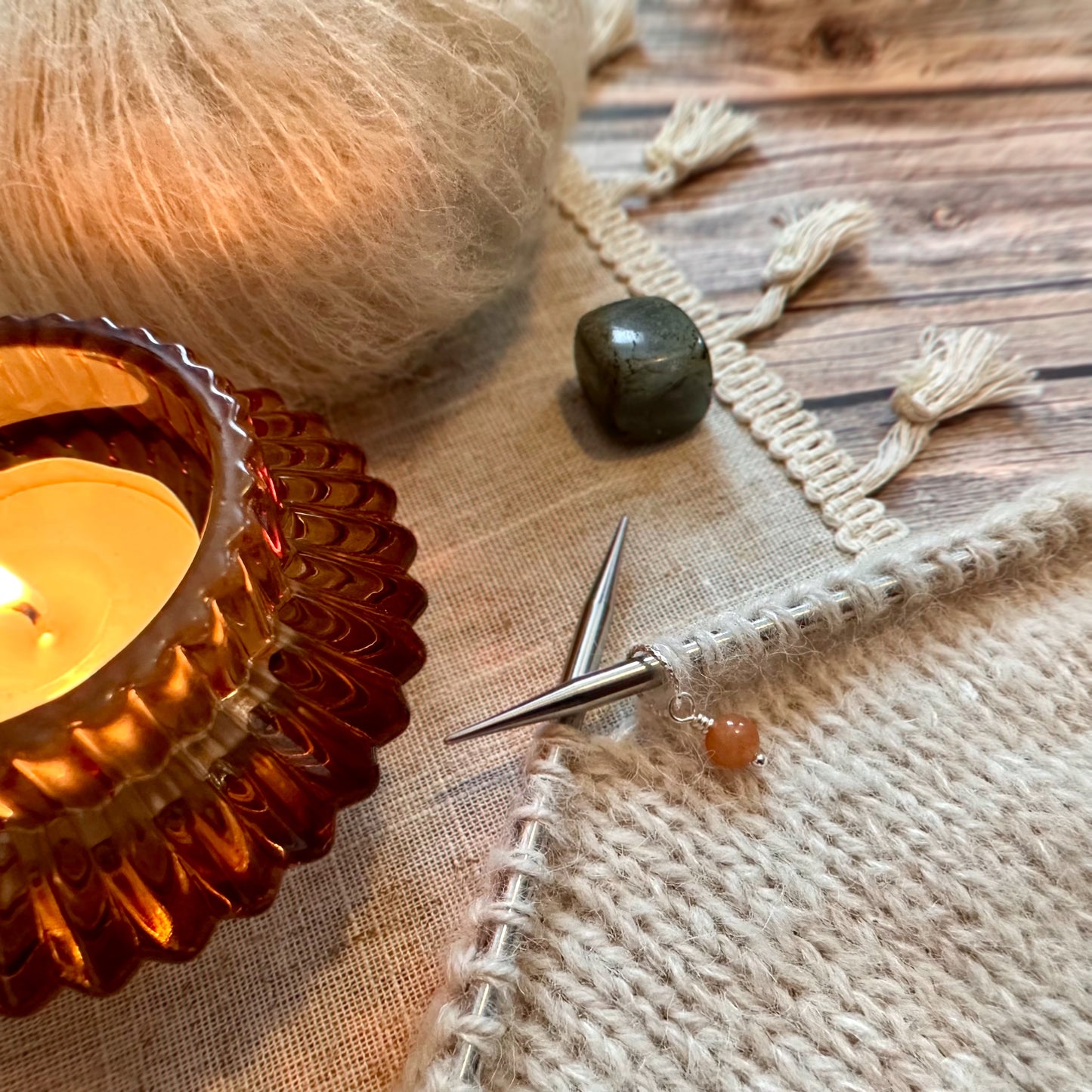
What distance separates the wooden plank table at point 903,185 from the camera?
587mm

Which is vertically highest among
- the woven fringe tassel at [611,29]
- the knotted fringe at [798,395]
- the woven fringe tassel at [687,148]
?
the woven fringe tassel at [611,29]

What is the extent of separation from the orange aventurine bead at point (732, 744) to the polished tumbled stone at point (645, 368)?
20 centimetres

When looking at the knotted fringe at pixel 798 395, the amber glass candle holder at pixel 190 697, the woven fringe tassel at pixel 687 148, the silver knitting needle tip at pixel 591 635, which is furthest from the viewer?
the woven fringe tassel at pixel 687 148

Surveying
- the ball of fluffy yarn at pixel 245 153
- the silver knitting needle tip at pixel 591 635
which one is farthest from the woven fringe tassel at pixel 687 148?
the silver knitting needle tip at pixel 591 635

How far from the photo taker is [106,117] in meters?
0.44

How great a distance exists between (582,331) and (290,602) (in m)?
0.28

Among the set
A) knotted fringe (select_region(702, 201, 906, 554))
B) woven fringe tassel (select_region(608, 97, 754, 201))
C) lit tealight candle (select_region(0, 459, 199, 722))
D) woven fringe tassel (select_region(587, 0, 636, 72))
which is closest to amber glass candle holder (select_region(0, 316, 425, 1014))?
lit tealight candle (select_region(0, 459, 199, 722))

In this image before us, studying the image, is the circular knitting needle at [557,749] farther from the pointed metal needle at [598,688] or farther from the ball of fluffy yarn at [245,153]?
the ball of fluffy yarn at [245,153]

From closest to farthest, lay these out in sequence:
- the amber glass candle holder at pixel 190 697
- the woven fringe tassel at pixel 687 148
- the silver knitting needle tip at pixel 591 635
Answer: the amber glass candle holder at pixel 190 697 < the silver knitting needle tip at pixel 591 635 < the woven fringe tassel at pixel 687 148

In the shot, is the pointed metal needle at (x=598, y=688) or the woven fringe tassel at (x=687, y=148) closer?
the pointed metal needle at (x=598, y=688)

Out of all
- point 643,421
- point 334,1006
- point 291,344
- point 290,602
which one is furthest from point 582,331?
point 334,1006

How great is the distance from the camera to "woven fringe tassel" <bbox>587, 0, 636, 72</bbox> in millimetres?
786

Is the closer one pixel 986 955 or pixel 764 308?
pixel 986 955

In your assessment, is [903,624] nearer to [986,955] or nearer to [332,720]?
[986,955]
